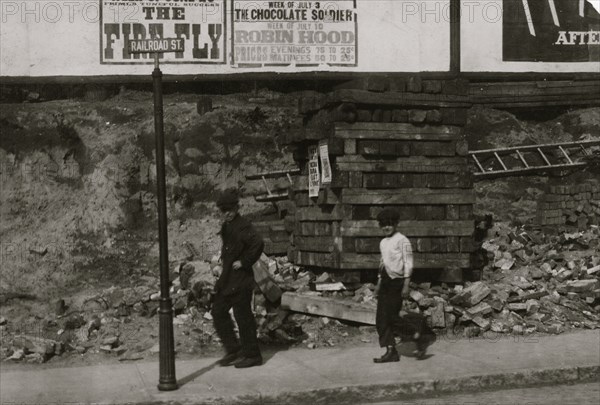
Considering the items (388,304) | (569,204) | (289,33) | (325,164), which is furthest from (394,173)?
(289,33)

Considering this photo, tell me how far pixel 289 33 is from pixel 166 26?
8.52 feet

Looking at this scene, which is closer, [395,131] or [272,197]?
[395,131]

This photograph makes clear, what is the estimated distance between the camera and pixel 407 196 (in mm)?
13000

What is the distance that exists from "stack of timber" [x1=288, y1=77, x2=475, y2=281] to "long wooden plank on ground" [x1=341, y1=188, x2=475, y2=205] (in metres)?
0.01

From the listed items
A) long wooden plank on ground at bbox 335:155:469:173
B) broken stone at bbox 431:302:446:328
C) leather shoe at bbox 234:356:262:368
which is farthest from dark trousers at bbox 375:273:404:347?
long wooden plank on ground at bbox 335:155:469:173

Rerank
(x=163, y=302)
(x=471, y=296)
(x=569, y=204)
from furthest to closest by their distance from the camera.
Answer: (x=569, y=204)
(x=471, y=296)
(x=163, y=302)

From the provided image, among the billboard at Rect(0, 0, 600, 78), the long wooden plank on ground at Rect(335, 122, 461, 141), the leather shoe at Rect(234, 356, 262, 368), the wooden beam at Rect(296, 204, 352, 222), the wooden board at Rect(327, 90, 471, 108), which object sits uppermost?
the billboard at Rect(0, 0, 600, 78)

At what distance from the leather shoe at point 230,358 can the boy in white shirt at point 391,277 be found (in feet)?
5.14

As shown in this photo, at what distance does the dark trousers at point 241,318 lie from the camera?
10281 mm

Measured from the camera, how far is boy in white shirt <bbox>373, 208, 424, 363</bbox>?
10250 millimetres

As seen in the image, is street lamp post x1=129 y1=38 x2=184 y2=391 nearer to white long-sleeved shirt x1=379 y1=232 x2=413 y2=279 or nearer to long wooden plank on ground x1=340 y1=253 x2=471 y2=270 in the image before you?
white long-sleeved shirt x1=379 y1=232 x2=413 y2=279

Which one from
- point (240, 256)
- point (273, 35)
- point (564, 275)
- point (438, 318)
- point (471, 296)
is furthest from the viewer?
point (273, 35)

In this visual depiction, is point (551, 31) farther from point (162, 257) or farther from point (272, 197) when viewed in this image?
point (162, 257)

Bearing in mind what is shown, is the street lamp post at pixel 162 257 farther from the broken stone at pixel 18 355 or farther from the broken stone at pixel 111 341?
the broken stone at pixel 18 355
